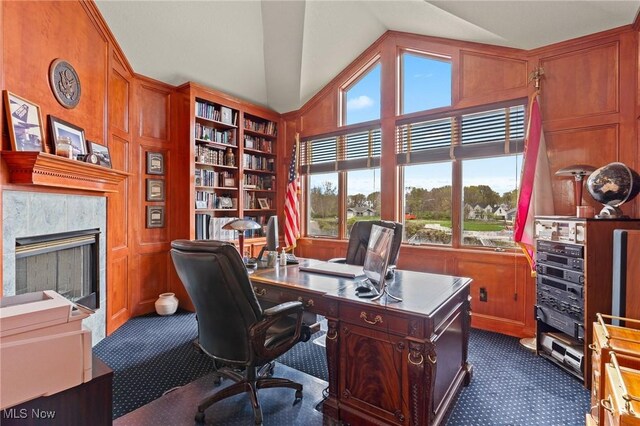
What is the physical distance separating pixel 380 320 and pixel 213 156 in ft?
11.2

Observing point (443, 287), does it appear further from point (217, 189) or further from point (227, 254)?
point (217, 189)

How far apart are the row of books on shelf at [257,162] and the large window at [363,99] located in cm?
142

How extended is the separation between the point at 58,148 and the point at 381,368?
2624 millimetres

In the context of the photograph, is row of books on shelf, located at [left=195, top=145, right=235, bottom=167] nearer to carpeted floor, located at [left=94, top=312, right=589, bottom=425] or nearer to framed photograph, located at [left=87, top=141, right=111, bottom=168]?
framed photograph, located at [left=87, top=141, right=111, bottom=168]

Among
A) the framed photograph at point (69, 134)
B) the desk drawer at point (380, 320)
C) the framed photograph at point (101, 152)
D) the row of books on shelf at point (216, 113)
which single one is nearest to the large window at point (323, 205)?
the row of books on shelf at point (216, 113)

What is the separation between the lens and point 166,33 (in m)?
3.33

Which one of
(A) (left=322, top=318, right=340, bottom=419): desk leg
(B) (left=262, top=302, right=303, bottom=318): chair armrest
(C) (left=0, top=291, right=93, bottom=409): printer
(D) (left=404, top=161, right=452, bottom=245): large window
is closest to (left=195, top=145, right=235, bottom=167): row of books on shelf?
(D) (left=404, top=161, right=452, bottom=245): large window

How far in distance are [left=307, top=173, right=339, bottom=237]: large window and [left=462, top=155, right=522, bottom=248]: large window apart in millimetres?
1864

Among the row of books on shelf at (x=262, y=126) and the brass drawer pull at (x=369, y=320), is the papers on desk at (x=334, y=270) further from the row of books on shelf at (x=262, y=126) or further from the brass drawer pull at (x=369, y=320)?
the row of books on shelf at (x=262, y=126)

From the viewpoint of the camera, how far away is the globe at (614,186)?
2.26 metres

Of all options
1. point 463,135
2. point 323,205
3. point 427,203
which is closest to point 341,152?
point 323,205

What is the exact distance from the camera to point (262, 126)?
195 inches

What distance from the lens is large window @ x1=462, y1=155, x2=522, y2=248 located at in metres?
3.37

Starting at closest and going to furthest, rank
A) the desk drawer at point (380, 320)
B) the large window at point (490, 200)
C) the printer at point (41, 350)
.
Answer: the printer at point (41, 350) < the desk drawer at point (380, 320) < the large window at point (490, 200)
